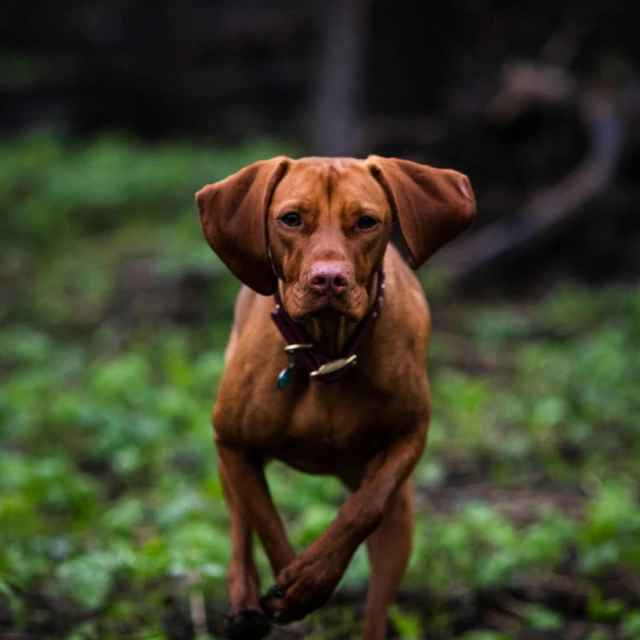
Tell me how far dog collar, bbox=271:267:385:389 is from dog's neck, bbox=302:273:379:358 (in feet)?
0.05

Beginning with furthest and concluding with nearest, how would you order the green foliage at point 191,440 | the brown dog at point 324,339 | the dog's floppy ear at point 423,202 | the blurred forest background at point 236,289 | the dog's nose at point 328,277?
1. the blurred forest background at point 236,289
2. the green foliage at point 191,440
3. the dog's floppy ear at point 423,202
4. the brown dog at point 324,339
5. the dog's nose at point 328,277

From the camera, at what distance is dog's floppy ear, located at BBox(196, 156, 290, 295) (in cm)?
323

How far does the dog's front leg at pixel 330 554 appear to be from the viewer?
332 centimetres

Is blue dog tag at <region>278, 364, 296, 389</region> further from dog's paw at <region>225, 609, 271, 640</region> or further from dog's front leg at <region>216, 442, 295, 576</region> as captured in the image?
dog's paw at <region>225, 609, 271, 640</region>

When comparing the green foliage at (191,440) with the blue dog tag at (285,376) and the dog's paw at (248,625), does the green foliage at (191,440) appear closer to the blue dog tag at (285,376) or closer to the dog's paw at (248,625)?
the dog's paw at (248,625)

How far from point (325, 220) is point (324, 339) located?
440 mm

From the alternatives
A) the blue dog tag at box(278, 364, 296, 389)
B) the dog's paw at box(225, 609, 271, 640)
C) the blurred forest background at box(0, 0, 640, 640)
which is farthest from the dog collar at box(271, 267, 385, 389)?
the blurred forest background at box(0, 0, 640, 640)

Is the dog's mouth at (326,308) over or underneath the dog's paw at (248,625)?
over

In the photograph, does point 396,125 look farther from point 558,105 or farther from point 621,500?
point 621,500

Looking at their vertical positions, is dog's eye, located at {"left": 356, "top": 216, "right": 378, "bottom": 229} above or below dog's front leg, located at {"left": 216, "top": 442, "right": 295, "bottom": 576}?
above

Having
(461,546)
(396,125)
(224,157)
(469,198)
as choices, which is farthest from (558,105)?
(469,198)

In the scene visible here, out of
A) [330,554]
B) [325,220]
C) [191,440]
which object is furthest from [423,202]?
[191,440]

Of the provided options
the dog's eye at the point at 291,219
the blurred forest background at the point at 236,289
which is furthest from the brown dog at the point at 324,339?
the blurred forest background at the point at 236,289

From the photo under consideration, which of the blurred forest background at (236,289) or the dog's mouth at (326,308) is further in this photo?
the blurred forest background at (236,289)
